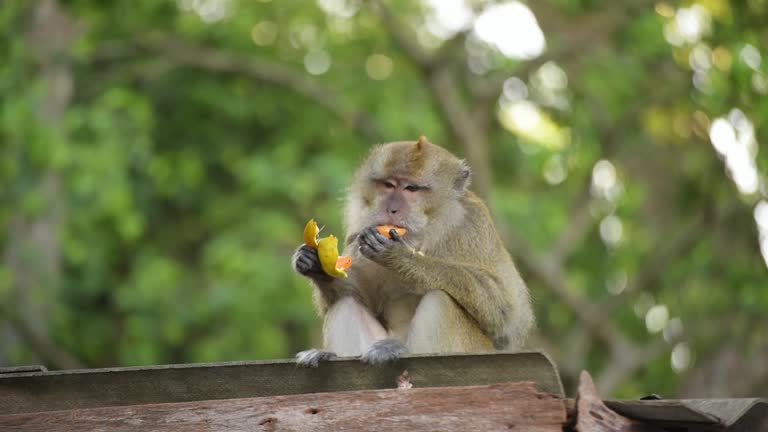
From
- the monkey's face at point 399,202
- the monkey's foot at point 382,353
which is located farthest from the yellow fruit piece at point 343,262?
the monkey's foot at point 382,353

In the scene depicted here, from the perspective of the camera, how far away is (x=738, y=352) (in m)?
12.8

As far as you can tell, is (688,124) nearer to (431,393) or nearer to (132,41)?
(132,41)

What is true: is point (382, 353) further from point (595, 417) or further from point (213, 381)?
point (595, 417)

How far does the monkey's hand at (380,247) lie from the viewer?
5.85m

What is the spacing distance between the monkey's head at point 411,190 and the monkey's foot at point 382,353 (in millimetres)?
1321

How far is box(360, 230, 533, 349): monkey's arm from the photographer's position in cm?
588

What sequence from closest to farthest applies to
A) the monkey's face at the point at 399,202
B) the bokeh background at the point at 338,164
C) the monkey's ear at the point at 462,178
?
the monkey's face at the point at 399,202 < the monkey's ear at the point at 462,178 < the bokeh background at the point at 338,164

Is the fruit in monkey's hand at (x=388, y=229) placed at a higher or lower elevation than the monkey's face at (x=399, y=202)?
lower

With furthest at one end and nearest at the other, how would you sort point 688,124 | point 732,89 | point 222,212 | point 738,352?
point 222,212
point 688,124
point 738,352
point 732,89

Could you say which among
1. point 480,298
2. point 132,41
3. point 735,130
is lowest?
point 480,298

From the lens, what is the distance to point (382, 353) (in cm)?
474

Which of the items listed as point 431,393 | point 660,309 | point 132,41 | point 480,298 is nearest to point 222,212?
point 132,41

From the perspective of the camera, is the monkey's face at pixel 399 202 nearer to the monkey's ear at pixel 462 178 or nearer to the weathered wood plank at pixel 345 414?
the monkey's ear at pixel 462 178

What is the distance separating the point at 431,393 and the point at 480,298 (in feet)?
5.23
